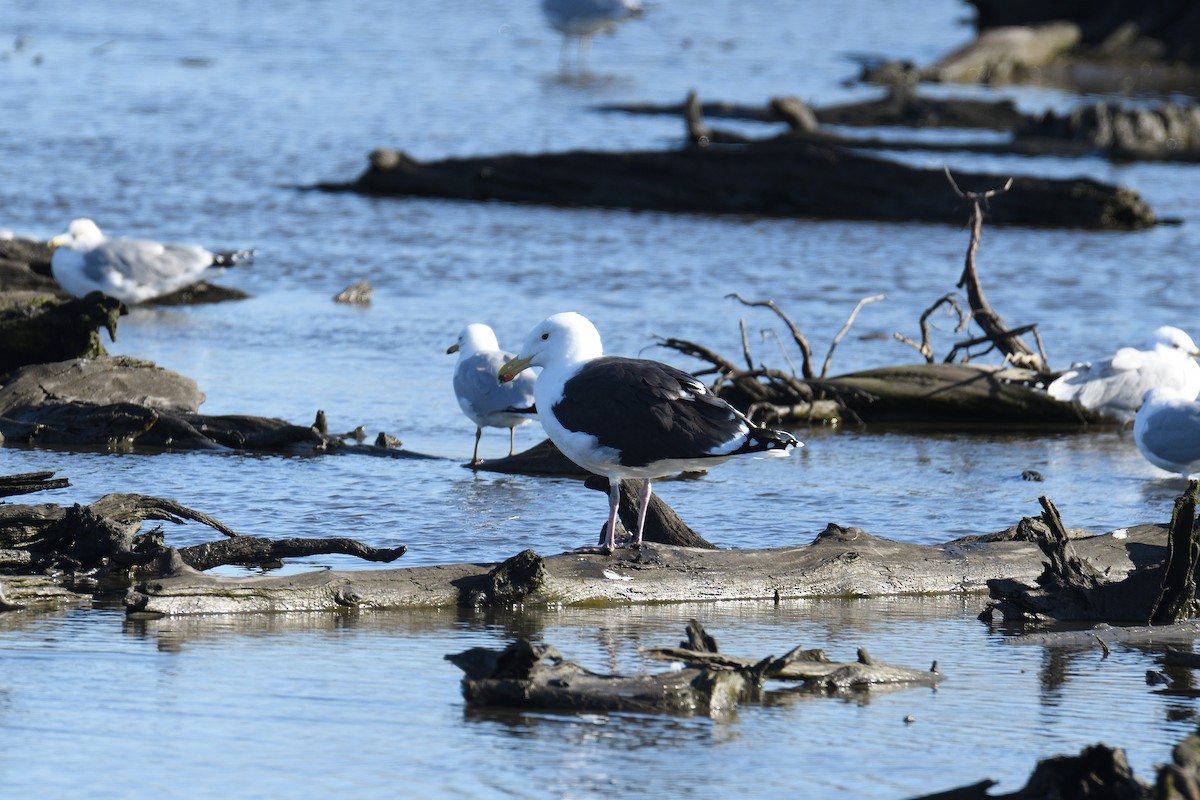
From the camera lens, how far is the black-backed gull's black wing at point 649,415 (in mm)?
6477

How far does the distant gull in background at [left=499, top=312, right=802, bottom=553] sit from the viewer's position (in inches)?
255

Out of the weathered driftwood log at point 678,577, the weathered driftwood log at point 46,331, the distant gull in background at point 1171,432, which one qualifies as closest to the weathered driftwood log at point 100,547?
the weathered driftwood log at point 678,577

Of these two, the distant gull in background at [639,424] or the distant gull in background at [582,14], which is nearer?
the distant gull in background at [639,424]

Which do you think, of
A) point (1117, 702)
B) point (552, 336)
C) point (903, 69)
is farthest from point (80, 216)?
point (903, 69)

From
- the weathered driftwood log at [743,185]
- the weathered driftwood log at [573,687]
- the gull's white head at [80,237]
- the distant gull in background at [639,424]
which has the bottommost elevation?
the weathered driftwood log at [573,687]

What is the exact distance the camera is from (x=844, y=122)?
27.2 m

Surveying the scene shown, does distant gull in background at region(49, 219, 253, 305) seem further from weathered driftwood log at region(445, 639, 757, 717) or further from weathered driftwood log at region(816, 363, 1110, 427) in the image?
weathered driftwood log at region(445, 639, 757, 717)

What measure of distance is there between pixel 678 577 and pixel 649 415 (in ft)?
1.93

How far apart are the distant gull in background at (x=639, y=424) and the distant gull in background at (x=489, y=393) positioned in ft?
7.15

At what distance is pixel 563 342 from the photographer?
23.3 feet

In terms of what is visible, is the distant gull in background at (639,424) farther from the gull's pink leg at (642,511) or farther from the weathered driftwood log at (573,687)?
the weathered driftwood log at (573,687)

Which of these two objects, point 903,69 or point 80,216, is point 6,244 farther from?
point 903,69

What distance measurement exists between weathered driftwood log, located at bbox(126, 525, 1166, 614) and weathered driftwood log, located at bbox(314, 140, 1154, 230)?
11424mm

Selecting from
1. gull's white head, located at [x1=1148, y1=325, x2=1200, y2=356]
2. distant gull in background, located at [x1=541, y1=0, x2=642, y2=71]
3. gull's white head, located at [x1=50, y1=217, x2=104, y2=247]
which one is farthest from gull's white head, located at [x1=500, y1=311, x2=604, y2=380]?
distant gull in background, located at [x1=541, y1=0, x2=642, y2=71]
